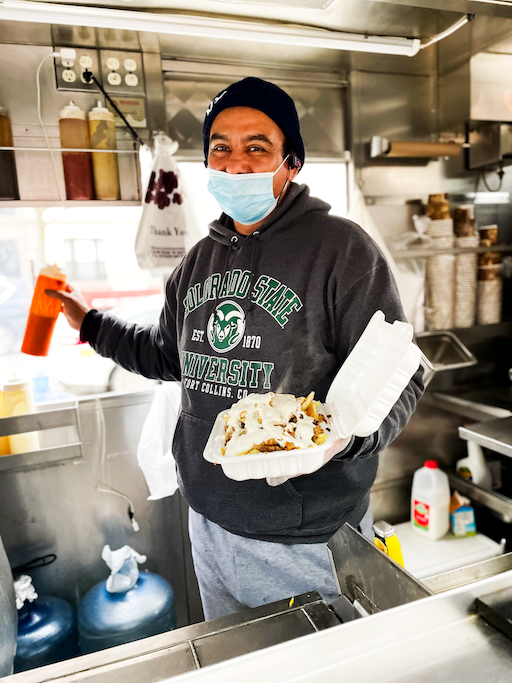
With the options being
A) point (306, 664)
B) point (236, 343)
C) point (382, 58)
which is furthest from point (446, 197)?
point (306, 664)

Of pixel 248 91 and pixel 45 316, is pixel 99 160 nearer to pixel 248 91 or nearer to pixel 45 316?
pixel 45 316

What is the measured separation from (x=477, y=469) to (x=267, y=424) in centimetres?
202

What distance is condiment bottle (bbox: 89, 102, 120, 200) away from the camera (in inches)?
77.1

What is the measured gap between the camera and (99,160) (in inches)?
78.3

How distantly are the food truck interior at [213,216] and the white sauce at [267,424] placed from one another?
909mm

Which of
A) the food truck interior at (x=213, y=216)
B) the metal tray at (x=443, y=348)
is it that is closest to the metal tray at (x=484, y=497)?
the food truck interior at (x=213, y=216)

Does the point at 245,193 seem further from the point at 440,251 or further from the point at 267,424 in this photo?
the point at 440,251

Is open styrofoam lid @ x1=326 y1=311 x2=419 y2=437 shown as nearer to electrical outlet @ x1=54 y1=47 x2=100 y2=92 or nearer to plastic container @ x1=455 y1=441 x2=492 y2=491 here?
electrical outlet @ x1=54 y1=47 x2=100 y2=92

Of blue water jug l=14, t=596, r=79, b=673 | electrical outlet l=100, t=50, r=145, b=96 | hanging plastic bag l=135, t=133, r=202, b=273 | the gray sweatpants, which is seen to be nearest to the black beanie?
hanging plastic bag l=135, t=133, r=202, b=273

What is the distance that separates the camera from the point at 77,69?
199 centimetres

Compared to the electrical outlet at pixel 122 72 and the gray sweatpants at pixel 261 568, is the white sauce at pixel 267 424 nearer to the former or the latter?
the gray sweatpants at pixel 261 568

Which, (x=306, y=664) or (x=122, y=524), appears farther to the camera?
(x=122, y=524)

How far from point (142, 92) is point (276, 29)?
3.46 ft

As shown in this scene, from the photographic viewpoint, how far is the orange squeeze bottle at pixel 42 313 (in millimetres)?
1663
